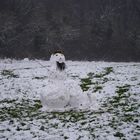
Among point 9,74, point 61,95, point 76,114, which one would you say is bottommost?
point 76,114

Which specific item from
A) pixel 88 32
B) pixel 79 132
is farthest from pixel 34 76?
pixel 88 32

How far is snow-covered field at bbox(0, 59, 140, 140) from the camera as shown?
1112 centimetres

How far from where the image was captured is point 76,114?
1353 centimetres

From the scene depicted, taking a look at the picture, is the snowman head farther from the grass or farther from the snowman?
the grass

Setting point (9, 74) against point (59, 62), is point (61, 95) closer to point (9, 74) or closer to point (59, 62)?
point (59, 62)

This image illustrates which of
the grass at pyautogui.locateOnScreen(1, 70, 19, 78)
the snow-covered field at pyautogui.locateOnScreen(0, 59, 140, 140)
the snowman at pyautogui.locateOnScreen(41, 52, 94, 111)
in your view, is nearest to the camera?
the snow-covered field at pyautogui.locateOnScreen(0, 59, 140, 140)

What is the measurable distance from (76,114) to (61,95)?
1289 millimetres

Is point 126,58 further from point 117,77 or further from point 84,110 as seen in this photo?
point 84,110

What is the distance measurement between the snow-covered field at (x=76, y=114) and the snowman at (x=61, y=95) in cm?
50

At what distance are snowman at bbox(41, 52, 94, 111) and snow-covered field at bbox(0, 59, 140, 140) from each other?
0.50 m

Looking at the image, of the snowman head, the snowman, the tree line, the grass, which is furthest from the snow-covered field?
the tree line

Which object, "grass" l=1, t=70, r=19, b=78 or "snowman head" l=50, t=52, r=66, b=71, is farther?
"grass" l=1, t=70, r=19, b=78

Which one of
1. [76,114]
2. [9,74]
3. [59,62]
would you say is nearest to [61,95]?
[76,114]

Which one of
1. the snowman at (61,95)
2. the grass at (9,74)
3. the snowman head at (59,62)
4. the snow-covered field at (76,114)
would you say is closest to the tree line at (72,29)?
the grass at (9,74)
